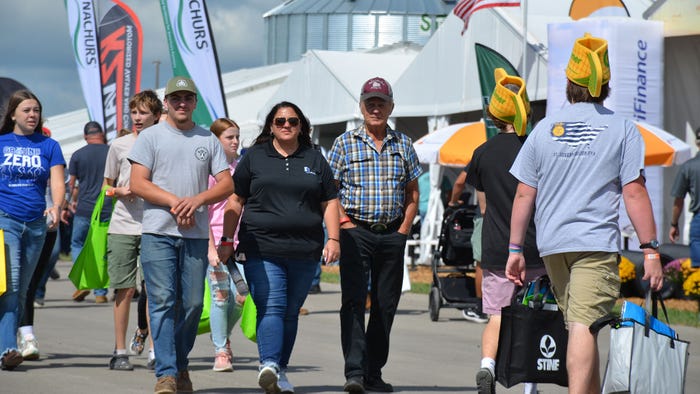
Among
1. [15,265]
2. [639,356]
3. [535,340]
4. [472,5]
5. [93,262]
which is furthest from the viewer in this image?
[472,5]

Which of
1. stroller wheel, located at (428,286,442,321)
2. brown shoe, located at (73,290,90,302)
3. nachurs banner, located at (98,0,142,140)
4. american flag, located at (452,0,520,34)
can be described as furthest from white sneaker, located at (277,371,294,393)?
nachurs banner, located at (98,0,142,140)

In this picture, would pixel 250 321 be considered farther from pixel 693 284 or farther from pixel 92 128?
pixel 92 128

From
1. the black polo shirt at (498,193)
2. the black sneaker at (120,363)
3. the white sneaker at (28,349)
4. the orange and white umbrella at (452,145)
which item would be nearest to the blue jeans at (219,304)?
the black sneaker at (120,363)

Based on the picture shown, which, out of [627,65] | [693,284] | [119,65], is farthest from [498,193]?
[119,65]

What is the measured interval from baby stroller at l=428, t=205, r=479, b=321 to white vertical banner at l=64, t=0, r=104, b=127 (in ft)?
38.1

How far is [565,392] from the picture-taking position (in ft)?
28.7

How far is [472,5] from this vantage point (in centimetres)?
2131

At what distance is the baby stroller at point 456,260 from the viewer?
13.7 metres

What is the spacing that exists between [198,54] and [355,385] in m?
12.5

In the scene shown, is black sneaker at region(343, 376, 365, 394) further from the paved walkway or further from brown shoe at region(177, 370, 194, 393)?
brown shoe at region(177, 370, 194, 393)

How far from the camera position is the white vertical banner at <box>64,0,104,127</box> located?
24109mm

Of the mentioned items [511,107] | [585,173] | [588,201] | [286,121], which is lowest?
[588,201]

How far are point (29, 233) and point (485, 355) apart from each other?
3391 millimetres

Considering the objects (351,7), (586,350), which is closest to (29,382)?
(586,350)
